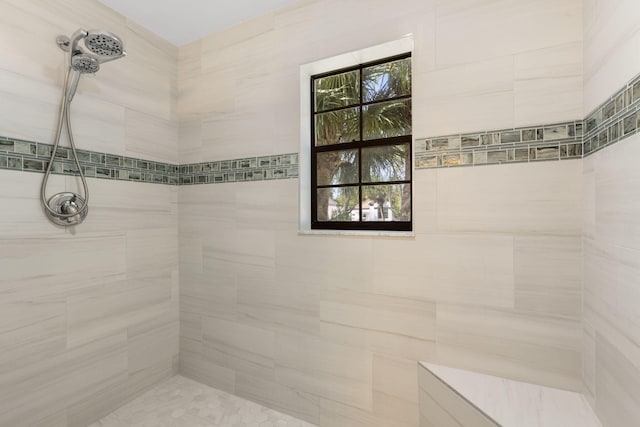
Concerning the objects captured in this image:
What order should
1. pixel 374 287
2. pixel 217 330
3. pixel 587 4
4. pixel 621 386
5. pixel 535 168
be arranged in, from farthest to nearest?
1. pixel 217 330
2. pixel 374 287
3. pixel 535 168
4. pixel 587 4
5. pixel 621 386

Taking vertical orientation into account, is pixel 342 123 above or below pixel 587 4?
below

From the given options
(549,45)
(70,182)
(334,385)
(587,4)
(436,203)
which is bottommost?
(334,385)

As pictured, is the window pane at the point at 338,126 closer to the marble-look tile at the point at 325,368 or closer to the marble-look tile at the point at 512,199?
the marble-look tile at the point at 512,199

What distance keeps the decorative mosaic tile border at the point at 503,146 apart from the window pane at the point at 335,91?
62 centimetres

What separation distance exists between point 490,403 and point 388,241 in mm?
779

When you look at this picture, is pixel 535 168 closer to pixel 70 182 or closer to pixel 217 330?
pixel 217 330

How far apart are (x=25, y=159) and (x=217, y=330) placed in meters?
1.43

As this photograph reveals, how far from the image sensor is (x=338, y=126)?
1984 mm

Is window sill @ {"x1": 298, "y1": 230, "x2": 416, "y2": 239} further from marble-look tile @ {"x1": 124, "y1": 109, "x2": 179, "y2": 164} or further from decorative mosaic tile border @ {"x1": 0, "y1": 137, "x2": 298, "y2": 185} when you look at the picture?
marble-look tile @ {"x1": 124, "y1": 109, "x2": 179, "y2": 164}

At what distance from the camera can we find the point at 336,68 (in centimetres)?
186

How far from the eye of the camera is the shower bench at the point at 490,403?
1.14m

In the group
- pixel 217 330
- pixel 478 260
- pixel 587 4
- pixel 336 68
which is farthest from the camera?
pixel 217 330

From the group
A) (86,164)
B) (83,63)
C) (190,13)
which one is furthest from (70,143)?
(190,13)

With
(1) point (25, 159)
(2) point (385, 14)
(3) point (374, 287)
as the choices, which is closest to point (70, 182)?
(1) point (25, 159)
